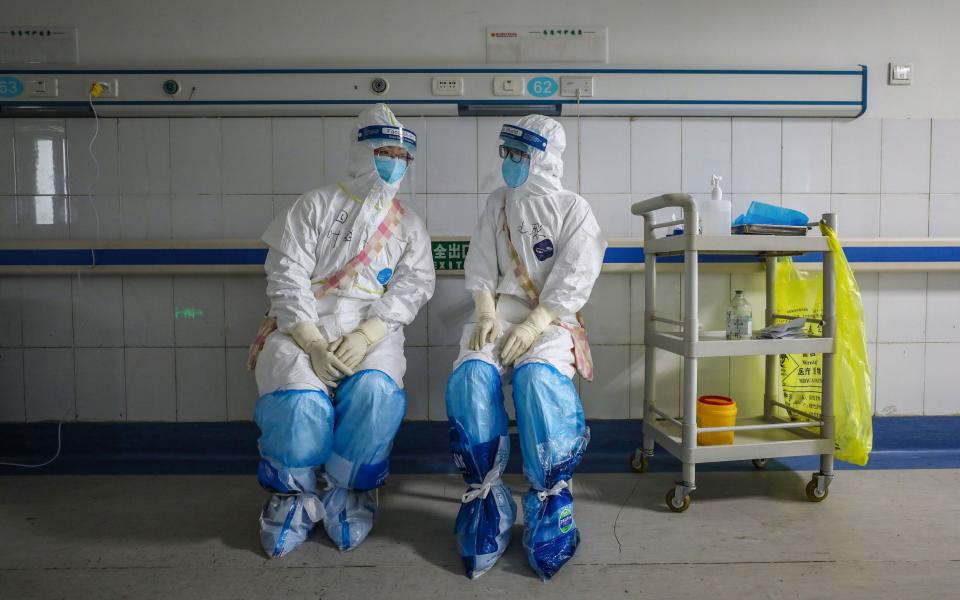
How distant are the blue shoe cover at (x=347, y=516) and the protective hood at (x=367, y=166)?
946mm

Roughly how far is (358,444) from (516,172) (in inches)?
39.2

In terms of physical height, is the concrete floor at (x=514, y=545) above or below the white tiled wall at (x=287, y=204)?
below

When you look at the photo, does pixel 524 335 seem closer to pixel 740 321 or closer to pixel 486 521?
pixel 486 521

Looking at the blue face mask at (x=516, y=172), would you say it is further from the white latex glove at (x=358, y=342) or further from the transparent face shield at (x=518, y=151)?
the white latex glove at (x=358, y=342)

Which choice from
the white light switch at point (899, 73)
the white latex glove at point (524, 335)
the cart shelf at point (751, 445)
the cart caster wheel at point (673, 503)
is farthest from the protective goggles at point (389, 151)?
the white light switch at point (899, 73)

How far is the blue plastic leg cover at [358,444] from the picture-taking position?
1.55m

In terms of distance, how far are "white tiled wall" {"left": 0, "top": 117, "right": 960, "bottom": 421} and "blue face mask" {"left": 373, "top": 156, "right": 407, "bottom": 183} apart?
0.45 m

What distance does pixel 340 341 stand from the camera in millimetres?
1673

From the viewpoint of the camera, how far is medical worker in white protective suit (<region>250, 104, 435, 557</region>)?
1.54m

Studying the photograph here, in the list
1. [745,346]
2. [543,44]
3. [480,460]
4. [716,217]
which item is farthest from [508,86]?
[480,460]

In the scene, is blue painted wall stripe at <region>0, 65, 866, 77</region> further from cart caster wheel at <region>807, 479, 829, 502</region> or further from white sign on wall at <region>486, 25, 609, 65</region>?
cart caster wheel at <region>807, 479, 829, 502</region>

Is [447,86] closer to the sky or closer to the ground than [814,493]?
closer to the sky

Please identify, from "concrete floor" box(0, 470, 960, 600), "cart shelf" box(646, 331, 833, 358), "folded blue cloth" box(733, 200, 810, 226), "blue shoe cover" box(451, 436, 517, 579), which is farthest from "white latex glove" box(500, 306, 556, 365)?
"folded blue cloth" box(733, 200, 810, 226)

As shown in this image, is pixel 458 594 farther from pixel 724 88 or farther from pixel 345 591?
pixel 724 88
